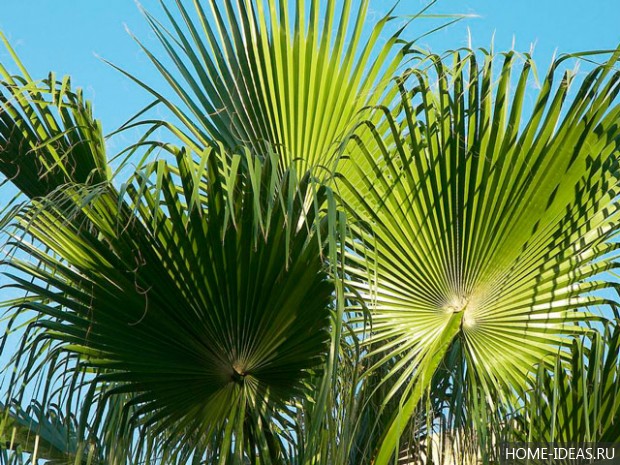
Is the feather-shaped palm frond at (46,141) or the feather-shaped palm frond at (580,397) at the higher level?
the feather-shaped palm frond at (46,141)

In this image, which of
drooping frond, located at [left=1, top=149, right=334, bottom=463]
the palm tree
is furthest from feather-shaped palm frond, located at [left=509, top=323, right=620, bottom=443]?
drooping frond, located at [left=1, top=149, right=334, bottom=463]

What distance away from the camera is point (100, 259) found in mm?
2816

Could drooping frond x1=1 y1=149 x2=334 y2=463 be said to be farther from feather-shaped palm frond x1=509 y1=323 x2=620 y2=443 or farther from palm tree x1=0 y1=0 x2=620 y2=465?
feather-shaped palm frond x1=509 y1=323 x2=620 y2=443

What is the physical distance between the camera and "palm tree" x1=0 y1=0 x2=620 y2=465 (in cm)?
276

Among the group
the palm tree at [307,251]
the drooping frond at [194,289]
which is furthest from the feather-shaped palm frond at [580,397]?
the drooping frond at [194,289]

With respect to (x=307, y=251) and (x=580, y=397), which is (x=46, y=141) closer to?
(x=307, y=251)

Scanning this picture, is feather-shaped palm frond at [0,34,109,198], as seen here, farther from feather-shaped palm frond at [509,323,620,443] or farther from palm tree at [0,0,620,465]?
feather-shaped palm frond at [509,323,620,443]

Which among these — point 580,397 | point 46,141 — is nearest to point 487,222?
point 580,397

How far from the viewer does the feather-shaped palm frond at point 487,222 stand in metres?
3.10

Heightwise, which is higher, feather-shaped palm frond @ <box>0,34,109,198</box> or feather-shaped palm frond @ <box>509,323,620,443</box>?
feather-shaped palm frond @ <box>0,34,109,198</box>

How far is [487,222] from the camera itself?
3141mm

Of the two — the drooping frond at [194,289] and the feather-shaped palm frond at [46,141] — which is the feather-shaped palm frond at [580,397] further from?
the feather-shaped palm frond at [46,141]

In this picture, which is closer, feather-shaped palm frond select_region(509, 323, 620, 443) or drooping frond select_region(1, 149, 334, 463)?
drooping frond select_region(1, 149, 334, 463)

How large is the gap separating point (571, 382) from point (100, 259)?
1656 mm
